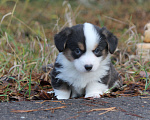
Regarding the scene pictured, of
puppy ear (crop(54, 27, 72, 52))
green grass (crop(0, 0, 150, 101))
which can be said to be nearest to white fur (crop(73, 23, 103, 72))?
puppy ear (crop(54, 27, 72, 52))

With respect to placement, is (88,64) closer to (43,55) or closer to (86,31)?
(86,31)

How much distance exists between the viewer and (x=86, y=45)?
3766mm

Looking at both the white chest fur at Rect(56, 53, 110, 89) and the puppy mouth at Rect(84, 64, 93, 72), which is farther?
the white chest fur at Rect(56, 53, 110, 89)

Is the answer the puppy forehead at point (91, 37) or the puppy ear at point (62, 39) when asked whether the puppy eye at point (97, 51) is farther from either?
the puppy ear at point (62, 39)

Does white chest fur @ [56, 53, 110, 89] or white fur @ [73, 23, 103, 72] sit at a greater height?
white fur @ [73, 23, 103, 72]

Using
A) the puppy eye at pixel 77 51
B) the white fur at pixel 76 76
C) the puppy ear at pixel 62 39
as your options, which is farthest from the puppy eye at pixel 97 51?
the puppy ear at pixel 62 39

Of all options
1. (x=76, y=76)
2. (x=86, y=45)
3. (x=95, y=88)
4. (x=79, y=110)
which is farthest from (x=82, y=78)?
(x=79, y=110)

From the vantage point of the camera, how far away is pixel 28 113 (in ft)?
10.4

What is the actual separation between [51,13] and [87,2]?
289cm

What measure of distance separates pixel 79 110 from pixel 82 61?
749 mm

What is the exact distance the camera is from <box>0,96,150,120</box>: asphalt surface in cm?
307

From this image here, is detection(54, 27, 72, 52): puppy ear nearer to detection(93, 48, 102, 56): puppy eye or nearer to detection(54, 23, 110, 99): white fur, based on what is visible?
detection(54, 23, 110, 99): white fur

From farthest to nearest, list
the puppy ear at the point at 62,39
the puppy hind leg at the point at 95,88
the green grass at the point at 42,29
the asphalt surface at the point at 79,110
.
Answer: the green grass at the point at 42,29
the puppy hind leg at the point at 95,88
the puppy ear at the point at 62,39
the asphalt surface at the point at 79,110

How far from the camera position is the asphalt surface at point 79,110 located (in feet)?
10.1
